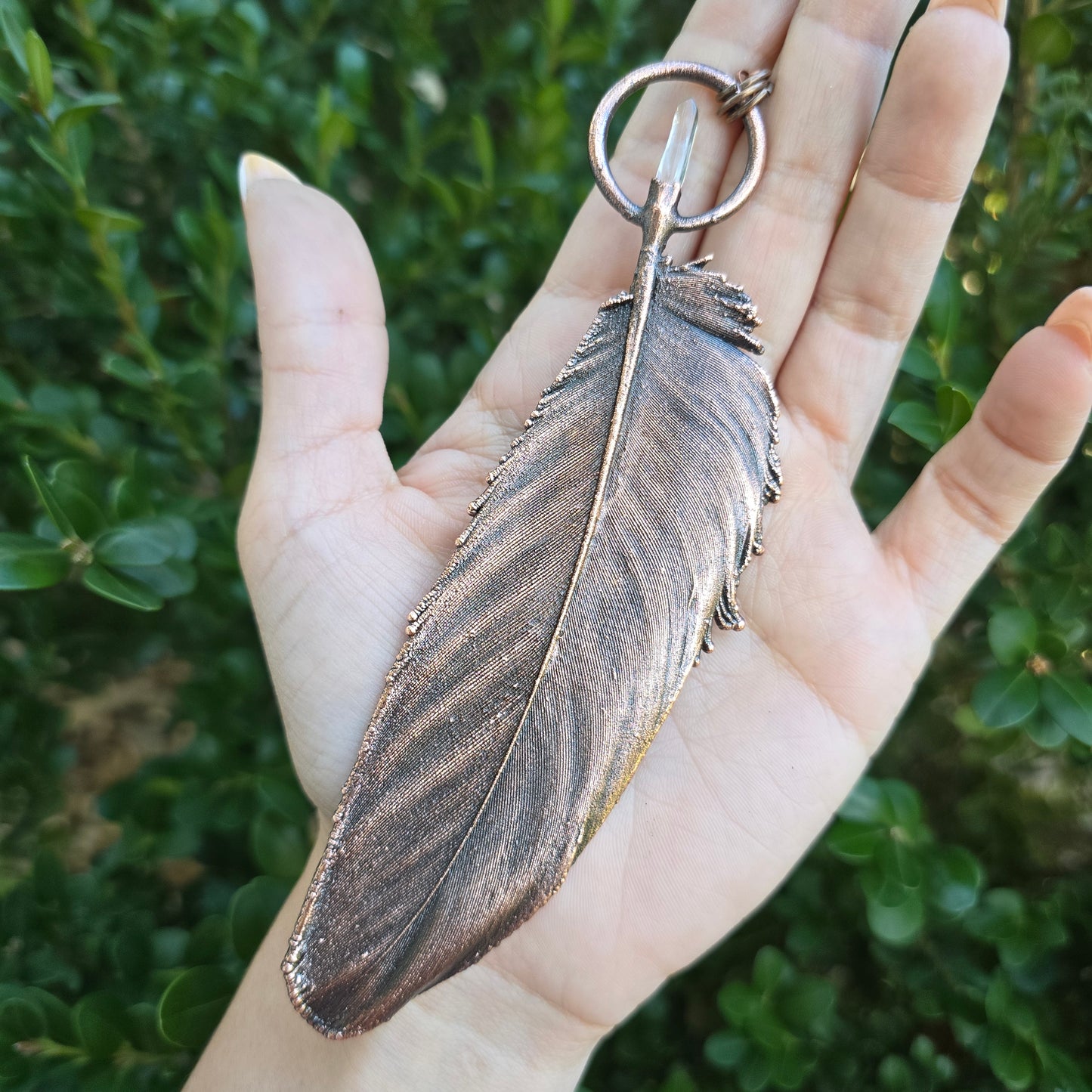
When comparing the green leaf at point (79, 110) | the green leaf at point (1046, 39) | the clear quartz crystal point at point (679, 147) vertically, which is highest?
the green leaf at point (1046, 39)

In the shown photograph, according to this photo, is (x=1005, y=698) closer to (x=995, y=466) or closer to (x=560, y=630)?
(x=995, y=466)

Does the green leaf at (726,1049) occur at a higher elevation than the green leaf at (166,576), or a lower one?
lower

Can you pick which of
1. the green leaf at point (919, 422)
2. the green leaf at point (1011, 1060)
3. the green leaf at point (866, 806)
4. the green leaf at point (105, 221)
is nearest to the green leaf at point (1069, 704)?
the green leaf at point (866, 806)

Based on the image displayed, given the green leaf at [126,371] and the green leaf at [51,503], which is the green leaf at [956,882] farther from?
the green leaf at [126,371]

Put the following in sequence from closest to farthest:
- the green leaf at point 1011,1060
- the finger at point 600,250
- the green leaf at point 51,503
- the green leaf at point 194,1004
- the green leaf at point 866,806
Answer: the green leaf at point 51,503, the green leaf at point 194,1004, the green leaf at point 1011,1060, the green leaf at point 866,806, the finger at point 600,250

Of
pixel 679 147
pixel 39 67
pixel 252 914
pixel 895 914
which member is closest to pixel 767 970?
pixel 895 914

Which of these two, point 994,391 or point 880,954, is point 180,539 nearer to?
point 994,391

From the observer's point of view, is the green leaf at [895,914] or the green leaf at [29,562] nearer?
the green leaf at [29,562]

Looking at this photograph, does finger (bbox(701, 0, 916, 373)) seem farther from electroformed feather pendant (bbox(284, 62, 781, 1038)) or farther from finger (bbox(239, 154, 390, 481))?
finger (bbox(239, 154, 390, 481))
